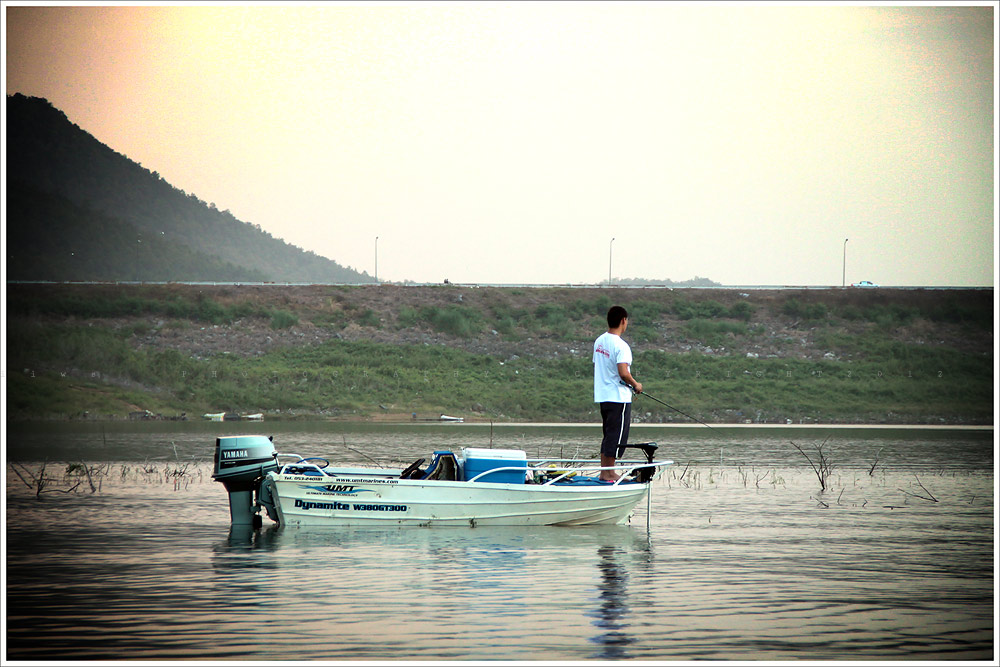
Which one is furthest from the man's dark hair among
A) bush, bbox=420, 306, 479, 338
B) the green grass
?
bush, bbox=420, 306, 479, 338

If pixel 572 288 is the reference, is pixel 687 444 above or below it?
below

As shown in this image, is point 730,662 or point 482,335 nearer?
point 730,662

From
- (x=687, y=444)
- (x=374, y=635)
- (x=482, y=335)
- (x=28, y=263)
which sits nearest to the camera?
(x=374, y=635)

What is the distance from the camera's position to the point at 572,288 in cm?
6988

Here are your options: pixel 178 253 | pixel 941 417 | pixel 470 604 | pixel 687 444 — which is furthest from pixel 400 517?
pixel 178 253

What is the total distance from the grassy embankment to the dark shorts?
3114 cm

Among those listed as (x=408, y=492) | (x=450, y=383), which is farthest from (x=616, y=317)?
(x=450, y=383)

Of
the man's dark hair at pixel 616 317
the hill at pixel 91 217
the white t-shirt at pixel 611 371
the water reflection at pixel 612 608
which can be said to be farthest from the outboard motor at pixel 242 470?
the hill at pixel 91 217

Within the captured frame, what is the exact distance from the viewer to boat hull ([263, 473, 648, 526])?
1351 cm

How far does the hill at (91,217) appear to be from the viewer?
410 ft

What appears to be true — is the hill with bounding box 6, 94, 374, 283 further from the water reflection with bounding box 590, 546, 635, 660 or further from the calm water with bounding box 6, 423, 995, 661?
the water reflection with bounding box 590, 546, 635, 660

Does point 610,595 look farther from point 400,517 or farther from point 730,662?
point 400,517

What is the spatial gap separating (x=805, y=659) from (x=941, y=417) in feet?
155

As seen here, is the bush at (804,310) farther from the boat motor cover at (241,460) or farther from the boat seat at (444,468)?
the boat motor cover at (241,460)
